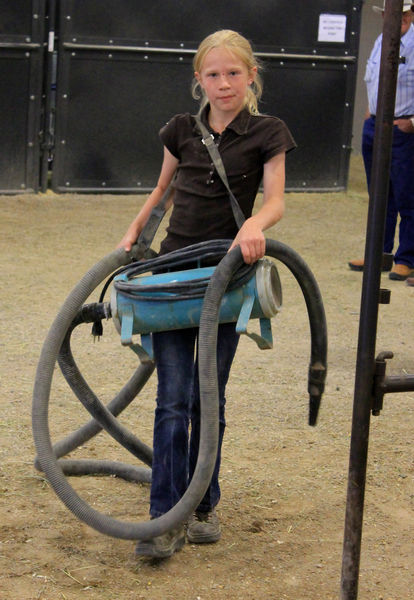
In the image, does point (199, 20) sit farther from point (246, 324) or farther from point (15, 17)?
point (246, 324)

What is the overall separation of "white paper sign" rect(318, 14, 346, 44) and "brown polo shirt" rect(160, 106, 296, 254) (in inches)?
264

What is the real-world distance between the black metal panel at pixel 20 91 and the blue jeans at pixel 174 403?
237 inches

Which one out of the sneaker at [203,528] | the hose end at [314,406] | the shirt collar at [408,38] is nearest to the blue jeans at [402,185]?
the shirt collar at [408,38]

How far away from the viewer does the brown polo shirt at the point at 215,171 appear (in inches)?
112

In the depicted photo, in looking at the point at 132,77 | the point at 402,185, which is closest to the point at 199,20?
the point at 132,77

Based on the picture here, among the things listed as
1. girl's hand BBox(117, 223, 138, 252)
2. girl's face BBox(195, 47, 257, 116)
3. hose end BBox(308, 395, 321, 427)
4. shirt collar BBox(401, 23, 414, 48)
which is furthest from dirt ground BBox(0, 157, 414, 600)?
shirt collar BBox(401, 23, 414, 48)

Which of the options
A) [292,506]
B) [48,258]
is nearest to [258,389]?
[292,506]

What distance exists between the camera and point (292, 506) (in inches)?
133

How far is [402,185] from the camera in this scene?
267 inches

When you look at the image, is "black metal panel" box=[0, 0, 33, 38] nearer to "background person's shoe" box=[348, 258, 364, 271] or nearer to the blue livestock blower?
"background person's shoe" box=[348, 258, 364, 271]

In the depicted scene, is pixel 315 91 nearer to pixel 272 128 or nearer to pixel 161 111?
pixel 161 111

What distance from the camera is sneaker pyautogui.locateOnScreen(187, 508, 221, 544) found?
3.07 m

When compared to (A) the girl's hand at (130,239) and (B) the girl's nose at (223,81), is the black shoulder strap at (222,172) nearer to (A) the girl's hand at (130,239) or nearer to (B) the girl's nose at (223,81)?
(B) the girl's nose at (223,81)

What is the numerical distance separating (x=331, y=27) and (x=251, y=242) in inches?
280
